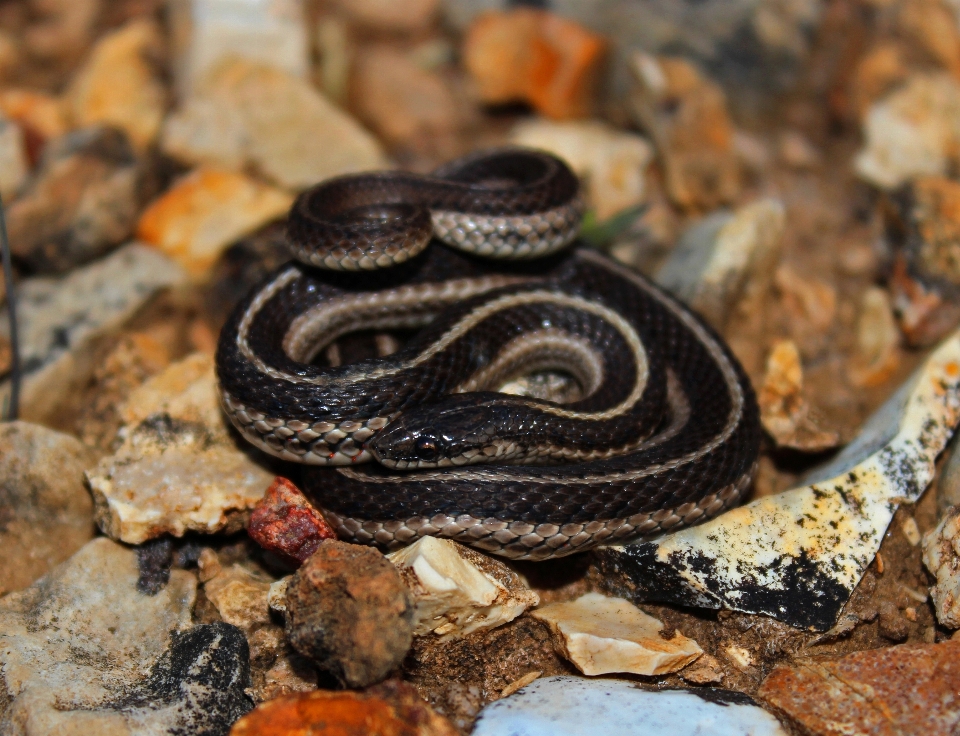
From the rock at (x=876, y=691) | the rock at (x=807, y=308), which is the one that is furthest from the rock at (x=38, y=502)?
the rock at (x=807, y=308)

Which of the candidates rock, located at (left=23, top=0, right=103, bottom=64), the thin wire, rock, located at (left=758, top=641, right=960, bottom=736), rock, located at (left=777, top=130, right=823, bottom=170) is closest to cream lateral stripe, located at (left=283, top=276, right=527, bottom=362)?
the thin wire

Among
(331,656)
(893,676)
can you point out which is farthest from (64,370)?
(893,676)

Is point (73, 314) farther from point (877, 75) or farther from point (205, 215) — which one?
point (877, 75)

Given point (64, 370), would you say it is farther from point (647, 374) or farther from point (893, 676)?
point (893, 676)

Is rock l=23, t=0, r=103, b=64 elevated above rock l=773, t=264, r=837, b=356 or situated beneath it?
situated beneath

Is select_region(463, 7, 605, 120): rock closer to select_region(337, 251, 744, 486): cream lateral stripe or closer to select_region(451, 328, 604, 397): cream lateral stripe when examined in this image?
select_region(337, 251, 744, 486): cream lateral stripe
